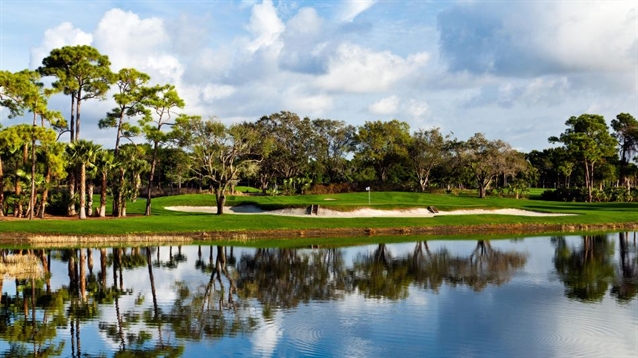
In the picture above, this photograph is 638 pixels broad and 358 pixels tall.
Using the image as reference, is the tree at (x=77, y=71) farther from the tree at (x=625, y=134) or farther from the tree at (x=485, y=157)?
the tree at (x=625, y=134)

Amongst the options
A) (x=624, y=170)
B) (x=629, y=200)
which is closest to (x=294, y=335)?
(x=629, y=200)

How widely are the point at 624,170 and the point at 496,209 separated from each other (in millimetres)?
72870

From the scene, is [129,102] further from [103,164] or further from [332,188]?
[332,188]

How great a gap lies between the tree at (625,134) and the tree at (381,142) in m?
45.2

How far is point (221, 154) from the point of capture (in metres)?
66.7

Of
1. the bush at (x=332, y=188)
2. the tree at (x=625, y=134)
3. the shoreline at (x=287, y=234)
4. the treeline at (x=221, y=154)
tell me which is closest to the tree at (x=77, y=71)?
the treeline at (x=221, y=154)

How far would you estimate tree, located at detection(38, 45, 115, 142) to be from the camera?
65750 mm

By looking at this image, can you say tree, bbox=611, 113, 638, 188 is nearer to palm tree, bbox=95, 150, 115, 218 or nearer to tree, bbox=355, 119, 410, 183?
tree, bbox=355, 119, 410, 183

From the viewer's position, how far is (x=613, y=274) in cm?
3419

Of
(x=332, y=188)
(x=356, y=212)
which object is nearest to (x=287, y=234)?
(x=356, y=212)

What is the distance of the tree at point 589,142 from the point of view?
352ft

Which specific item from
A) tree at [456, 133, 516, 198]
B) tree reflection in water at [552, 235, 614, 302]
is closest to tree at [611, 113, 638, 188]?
tree at [456, 133, 516, 198]

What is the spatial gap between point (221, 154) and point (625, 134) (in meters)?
100

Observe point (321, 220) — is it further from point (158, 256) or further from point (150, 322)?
point (150, 322)
